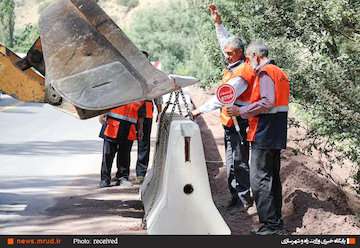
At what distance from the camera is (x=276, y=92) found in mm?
7484

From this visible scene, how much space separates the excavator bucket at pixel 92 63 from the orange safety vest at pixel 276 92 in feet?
2.64

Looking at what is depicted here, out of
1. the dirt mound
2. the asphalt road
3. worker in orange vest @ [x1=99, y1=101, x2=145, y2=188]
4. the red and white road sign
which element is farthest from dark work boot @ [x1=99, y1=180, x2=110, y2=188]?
the red and white road sign

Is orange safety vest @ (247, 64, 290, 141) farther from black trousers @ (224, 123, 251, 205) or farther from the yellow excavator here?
black trousers @ (224, 123, 251, 205)

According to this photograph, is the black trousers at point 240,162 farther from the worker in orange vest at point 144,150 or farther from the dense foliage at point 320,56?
the worker in orange vest at point 144,150

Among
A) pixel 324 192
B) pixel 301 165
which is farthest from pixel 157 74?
pixel 301 165

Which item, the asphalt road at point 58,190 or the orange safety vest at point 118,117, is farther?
the orange safety vest at point 118,117

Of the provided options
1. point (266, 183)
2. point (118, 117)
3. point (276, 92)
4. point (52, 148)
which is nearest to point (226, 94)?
point (276, 92)

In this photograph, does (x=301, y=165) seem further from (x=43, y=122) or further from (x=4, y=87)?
(x=43, y=122)

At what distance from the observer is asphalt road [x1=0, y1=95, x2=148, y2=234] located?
8188mm

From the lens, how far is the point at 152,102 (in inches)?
438

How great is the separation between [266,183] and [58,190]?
3.85m

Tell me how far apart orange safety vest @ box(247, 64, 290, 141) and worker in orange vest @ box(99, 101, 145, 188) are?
3.16 m

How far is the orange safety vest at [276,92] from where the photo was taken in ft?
24.4

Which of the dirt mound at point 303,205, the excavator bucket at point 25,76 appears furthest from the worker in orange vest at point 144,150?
the excavator bucket at point 25,76
